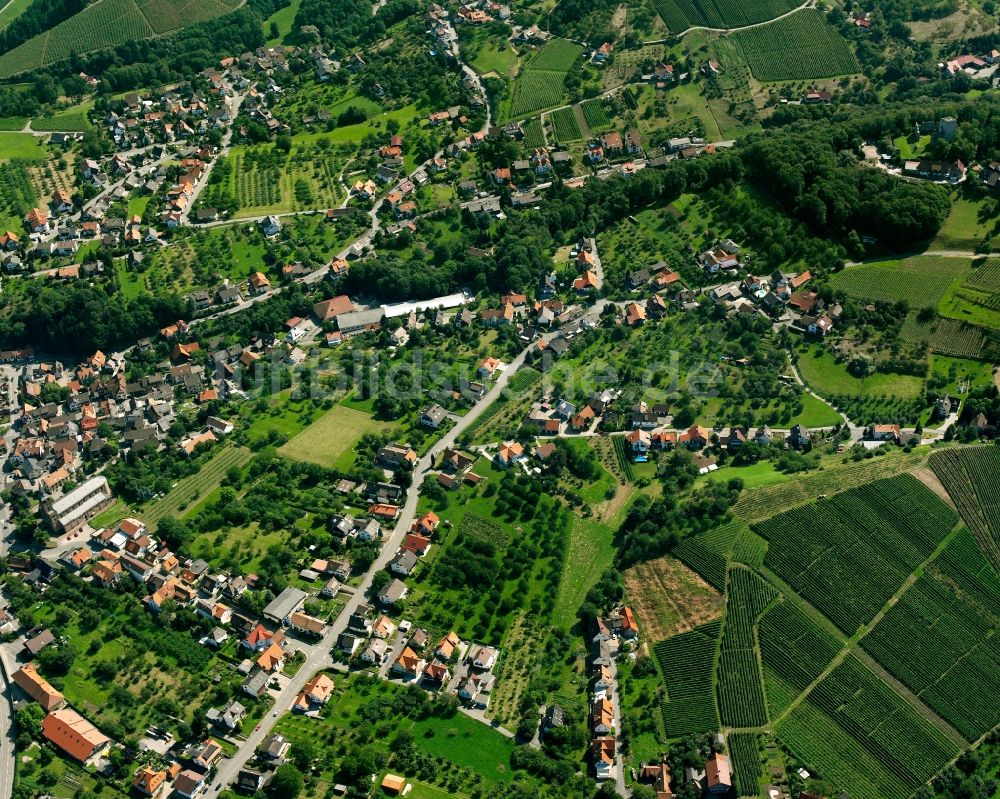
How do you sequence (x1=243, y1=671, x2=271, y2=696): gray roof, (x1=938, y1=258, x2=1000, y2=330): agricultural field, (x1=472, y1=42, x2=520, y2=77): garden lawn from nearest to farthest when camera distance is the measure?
(x1=243, y1=671, x2=271, y2=696): gray roof → (x1=938, y1=258, x2=1000, y2=330): agricultural field → (x1=472, y1=42, x2=520, y2=77): garden lawn

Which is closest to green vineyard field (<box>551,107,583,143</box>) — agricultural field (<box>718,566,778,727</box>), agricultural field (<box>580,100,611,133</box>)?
agricultural field (<box>580,100,611,133</box>)

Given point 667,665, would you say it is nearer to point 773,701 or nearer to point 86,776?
point 773,701

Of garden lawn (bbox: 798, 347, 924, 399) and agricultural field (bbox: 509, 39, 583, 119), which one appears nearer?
garden lawn (bbox: 798, 347, 924, 399)

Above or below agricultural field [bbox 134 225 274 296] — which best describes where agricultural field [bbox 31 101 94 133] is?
above

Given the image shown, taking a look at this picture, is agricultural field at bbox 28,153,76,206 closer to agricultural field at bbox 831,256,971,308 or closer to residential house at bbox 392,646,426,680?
residential house at bbox 392,646,426,680

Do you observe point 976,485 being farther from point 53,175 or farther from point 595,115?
point 53,175

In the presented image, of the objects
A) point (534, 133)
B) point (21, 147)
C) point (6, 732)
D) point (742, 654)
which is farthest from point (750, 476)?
point (21, 147)

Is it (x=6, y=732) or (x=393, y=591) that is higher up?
(x=6, y=732)
